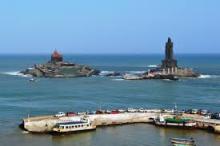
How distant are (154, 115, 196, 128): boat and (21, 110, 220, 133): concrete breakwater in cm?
85

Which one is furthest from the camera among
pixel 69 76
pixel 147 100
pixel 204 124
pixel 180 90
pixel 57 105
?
pixel 69 76

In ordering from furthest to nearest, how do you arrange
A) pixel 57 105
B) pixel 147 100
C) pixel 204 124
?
pixel 147 100, pixel 57 105, pixel 204 124

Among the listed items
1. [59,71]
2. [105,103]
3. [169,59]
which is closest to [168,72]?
[169,59]

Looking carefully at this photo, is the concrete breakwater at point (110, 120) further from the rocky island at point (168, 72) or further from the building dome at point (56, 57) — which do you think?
the building dome at point (56, 57)

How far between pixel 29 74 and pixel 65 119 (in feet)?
345

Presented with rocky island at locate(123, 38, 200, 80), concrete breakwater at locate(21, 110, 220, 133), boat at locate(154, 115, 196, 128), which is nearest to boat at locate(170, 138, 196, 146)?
concrete breakwater at locate(21, 110, 220, 133)

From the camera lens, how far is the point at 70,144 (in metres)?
59.6

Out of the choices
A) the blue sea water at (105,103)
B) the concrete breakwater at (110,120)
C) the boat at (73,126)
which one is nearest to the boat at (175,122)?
the concrete breakwater at (110,120)

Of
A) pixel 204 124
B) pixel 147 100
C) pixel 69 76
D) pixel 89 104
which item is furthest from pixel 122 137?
pixel 69 76

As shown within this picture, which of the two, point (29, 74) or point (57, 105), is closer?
point (57, 105)

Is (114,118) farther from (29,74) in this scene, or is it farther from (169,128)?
(29,74)

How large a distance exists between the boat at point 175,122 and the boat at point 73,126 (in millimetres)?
9286

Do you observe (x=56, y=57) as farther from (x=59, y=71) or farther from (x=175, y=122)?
(x=175, y=122)

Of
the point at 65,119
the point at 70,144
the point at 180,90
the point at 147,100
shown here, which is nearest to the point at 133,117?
the point at 65,119
